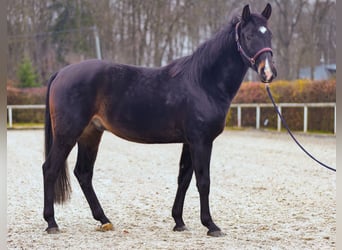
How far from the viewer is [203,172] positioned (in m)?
3.95

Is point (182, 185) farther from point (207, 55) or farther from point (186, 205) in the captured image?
point (186, 205)

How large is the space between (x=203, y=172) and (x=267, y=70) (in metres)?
0.93

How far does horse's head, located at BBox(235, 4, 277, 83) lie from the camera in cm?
364

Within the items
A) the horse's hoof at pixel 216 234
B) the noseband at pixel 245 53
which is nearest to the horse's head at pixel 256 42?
the noseband at pixel 245 53

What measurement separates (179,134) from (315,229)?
1395 mm

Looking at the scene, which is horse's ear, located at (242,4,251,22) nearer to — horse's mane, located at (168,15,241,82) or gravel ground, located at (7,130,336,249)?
horse's mane, located at (168,15,241,82)

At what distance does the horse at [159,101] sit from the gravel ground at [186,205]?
0.29 m

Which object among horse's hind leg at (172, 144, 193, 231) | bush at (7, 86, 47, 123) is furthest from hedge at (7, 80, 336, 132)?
horse's hind leg at (172, 144, 193, 231)

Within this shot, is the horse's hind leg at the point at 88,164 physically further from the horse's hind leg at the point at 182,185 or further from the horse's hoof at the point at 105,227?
the horse's hind leg at the point at 182,185

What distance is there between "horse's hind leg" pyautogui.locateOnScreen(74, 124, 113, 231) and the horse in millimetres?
155

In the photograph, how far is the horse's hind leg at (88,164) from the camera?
4.33 meters

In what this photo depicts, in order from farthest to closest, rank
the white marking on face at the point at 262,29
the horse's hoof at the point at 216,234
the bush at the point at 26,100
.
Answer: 1. the bush at the point at 26,100
2. the horse's hoof at the point at 216,234
3. the white marking on face at the point at 262,29

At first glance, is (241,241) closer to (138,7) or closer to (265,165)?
Result: (265,165)

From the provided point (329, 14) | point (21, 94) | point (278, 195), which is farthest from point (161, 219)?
point (21, 94)
